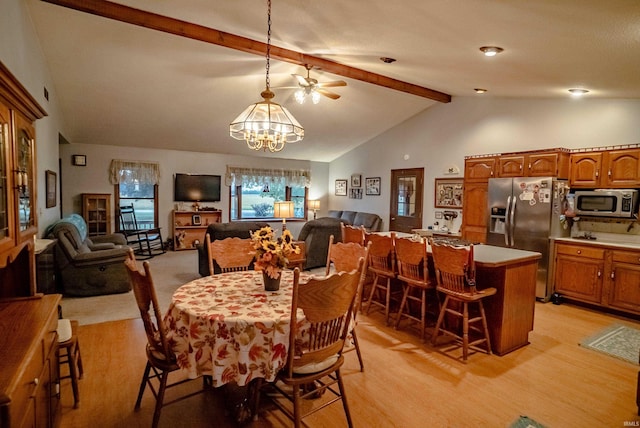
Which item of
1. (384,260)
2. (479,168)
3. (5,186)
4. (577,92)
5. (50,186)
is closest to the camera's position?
(5,186)

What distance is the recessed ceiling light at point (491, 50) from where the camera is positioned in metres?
3.06

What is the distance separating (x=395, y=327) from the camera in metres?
3.63

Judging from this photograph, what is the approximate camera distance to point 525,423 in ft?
7.09

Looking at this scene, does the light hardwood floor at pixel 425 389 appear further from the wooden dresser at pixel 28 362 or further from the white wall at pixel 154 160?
the white wall at pixel 154 160

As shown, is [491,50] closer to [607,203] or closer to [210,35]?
[607,203]

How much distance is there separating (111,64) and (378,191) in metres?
5.63

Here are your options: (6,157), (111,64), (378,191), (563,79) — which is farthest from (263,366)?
(378,191)

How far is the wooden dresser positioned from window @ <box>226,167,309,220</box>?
6874 mm

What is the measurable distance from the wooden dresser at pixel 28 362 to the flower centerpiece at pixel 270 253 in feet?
3.67

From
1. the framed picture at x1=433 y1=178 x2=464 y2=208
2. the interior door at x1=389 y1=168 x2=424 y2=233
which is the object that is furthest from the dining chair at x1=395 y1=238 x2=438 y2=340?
the interior door at x1=389 y1=168 x2=424 y2=233

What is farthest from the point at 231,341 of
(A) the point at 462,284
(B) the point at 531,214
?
(B) the point at 531,214

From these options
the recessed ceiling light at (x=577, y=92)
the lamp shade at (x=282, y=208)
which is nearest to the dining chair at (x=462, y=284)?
the lamp shade at (x=282, y=208)

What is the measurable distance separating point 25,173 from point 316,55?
3.69 m

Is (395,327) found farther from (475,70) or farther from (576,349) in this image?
(475,70)
